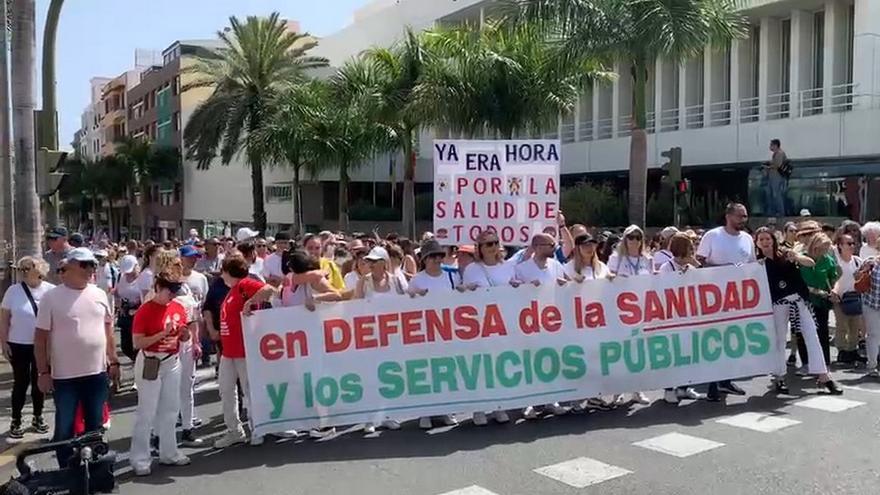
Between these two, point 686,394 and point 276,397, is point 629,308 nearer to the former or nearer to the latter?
point 686,394

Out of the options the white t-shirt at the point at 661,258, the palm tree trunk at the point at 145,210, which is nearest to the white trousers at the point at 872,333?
the white t-shirt at the point at 661,258

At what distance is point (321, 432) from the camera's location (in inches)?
300

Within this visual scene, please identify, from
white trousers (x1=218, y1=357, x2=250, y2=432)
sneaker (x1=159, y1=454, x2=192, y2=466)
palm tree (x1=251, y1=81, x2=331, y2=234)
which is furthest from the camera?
palm tree (x1=251, y1=81, x2=331, y2=234)

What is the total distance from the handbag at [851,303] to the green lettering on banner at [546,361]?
4.29 metres

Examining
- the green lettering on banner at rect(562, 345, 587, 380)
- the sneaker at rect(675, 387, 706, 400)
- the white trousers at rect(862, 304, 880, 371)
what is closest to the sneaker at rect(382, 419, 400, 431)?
the green lettering on banner at rect(562, 345, 587, 380)

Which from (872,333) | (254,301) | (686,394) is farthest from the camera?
(872,333)

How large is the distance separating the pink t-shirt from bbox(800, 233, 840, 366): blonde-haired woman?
7664 millimetres

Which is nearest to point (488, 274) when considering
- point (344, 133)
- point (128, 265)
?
point (128, 265)

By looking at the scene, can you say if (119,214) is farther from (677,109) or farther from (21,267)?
(21,267)

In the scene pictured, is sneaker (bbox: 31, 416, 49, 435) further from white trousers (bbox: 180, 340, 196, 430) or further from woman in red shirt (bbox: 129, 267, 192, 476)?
woman in red shirt (bbox: 129, 267, 192, 476)

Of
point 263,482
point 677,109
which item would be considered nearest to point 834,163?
point 677,109

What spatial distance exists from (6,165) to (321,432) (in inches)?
338

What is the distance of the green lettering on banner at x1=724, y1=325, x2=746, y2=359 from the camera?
852cm

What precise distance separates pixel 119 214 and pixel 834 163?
7064 cm
